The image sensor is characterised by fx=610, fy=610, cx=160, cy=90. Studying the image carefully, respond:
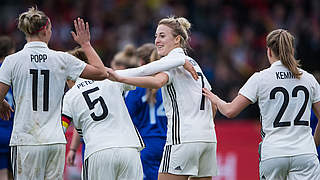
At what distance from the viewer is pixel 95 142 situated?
6.03 meters

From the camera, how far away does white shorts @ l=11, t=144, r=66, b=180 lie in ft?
19.0

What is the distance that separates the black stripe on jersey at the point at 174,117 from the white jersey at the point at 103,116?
14.4 inches

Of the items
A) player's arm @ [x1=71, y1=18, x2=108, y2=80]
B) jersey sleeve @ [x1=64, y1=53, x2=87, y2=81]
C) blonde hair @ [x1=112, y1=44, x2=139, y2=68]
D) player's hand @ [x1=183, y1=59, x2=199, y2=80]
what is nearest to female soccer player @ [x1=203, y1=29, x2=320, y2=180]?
player's hand @ [x1=183, y1=59, x2=199, y2=80]

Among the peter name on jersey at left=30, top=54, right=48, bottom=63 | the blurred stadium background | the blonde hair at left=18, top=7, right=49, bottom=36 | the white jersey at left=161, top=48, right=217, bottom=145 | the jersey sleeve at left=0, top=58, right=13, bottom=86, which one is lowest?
the white jersey at left=161, top=48, right=217, bottom=145

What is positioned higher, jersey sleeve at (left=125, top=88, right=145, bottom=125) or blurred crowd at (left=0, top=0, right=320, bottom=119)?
blurred crowd at (left=0, top=0, right=320, bottom=119)

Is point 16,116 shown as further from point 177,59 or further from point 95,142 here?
point 177,59

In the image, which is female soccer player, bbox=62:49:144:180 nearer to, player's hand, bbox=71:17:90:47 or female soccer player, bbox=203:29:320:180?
player's hand, bbox=71:17:90:47

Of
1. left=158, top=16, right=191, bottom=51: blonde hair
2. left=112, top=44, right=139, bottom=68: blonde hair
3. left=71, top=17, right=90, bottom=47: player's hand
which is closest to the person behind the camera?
left=71, top=17, right=90, bottom=47: player's hand

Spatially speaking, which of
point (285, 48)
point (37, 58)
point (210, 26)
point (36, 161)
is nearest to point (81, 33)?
point (37, 58)

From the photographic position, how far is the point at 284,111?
19.5ft

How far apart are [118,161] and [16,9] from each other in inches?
450

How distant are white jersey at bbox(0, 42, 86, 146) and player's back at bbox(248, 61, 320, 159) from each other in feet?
5.98

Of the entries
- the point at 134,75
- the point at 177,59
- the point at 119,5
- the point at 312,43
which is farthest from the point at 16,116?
the point at 119,5

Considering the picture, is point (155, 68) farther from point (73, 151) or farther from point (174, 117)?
point (73, 151)
